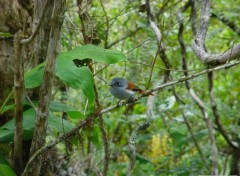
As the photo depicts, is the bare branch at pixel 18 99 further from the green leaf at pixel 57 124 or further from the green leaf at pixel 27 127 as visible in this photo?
the green leaf at pixel 57 124

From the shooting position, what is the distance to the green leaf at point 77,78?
1.87 meters

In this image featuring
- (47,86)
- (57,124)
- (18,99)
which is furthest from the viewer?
(57,124)

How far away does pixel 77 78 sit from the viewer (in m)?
1.89

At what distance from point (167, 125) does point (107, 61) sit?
2660 mm

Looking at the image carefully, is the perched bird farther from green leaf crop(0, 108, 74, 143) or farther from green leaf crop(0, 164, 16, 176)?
green leaf crop(0, 164, 16, 176)

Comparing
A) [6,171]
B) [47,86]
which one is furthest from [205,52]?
[6,171]

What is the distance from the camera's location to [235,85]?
17.6 feet

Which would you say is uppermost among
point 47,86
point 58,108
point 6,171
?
point 47,86

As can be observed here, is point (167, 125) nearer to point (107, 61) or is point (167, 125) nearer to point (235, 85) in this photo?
point (235, 85)

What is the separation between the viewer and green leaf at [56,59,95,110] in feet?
6.14

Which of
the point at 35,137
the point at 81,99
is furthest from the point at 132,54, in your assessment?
the point at 35,137

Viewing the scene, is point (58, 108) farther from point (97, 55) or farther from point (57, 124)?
point (97, 55)

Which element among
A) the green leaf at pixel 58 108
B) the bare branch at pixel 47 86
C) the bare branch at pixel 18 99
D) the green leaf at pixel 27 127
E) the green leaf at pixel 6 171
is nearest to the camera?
the bare branch at pixel 47 86

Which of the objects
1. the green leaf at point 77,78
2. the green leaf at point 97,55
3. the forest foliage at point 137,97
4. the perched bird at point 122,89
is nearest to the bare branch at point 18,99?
the forest foliage at point 137,97
